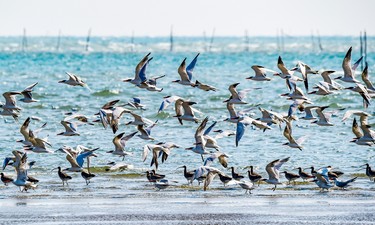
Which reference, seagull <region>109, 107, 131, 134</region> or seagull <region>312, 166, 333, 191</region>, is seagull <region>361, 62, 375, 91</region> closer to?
seagull <region>312, 166, 333, 191</region>

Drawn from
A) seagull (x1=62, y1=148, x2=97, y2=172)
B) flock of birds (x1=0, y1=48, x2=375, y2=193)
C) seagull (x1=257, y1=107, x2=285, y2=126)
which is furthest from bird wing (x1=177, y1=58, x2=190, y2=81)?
seagull (x1=62, y1=148, x2=97, y2=172)

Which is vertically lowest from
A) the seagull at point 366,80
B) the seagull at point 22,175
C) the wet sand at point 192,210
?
the wet sand at point 192,210

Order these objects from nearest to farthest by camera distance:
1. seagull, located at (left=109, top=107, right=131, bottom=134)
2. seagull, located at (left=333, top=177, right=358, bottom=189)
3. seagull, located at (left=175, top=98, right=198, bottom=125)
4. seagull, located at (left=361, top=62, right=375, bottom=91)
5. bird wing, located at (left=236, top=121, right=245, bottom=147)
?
seagull, located at (left=333, top=177, right=358, bottom=189) < bird wing, located at (left=236, top=121, right=245, bottom=147) < seagull, located at (left=109, top=107, right=131, bottom=134) < seagull, located at (left=361, top=62, right=375, bottom=91) < seagull, located at (left=175, top=98, right=198, bottom=125)

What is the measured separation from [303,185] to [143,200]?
3712 millimetres

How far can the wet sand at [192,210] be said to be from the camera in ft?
47.0

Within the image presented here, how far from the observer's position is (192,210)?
601 inches

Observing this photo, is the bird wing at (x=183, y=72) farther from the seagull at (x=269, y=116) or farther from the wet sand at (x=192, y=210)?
the wet sand at (x=192, y=210)

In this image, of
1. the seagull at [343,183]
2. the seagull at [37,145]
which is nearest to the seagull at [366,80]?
the seagull at [343,183]

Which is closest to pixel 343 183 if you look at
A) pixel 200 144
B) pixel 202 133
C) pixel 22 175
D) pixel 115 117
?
pixel 200 144

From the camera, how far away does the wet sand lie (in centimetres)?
1434

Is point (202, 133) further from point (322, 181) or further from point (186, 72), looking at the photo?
point (322, 181)

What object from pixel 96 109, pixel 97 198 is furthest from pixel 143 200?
pixel 96 109

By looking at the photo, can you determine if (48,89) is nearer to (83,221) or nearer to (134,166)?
Result: (134,166)

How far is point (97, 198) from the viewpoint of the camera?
54.5ft
